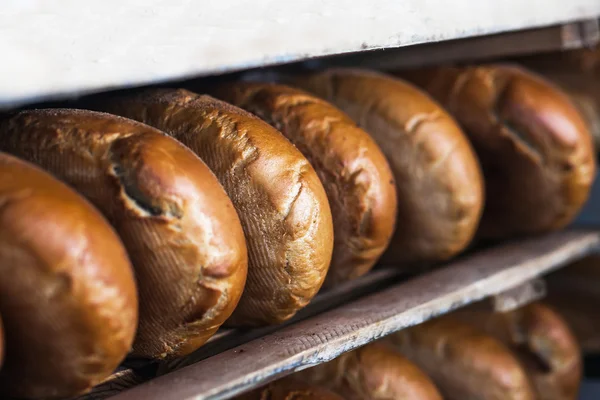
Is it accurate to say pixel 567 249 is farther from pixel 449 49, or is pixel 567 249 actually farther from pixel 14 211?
pixel 14 211

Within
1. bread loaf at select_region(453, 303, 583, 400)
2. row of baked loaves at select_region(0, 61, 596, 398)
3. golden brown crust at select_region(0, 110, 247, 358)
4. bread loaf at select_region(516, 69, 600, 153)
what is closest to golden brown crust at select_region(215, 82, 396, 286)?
row of baked loaves at select_region(0, 61, 596, 398)

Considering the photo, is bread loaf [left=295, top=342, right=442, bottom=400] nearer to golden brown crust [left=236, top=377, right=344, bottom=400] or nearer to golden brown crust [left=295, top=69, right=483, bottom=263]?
golden brown crust [left=236, top=377, right=344, bottom=400]

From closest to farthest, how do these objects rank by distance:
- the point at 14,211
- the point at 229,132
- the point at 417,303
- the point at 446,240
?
the point at 14,211 < the point at 229,132 < the point at 417,303 < the point at 446,240

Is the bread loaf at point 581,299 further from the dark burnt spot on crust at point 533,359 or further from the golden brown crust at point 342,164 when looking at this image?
the golden brown crust at point 342,164

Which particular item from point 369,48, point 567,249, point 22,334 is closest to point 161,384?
point 22,334

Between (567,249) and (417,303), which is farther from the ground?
(417,303)

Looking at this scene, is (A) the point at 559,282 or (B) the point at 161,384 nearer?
(B) the point at 161,384

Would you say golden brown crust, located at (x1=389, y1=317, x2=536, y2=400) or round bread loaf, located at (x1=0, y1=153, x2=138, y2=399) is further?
golden brown crust, located at (x1=389, y1=317, x2=536, y2=400)
